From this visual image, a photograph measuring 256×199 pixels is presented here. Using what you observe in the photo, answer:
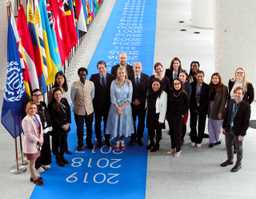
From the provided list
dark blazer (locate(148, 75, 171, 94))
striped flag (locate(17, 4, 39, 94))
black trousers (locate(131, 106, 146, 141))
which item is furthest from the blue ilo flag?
dark blazer (locate(148, 75, 171, 94))

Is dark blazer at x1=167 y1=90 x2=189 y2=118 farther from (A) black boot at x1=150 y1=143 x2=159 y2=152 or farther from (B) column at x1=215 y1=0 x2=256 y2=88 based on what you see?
→ (B) column at x1=215 y1=0 x2=256 y2=88

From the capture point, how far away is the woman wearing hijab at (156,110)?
30.7 ft

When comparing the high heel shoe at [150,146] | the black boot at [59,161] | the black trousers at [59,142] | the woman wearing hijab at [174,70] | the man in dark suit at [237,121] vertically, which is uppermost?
the woman wearing hijab at [174,70]

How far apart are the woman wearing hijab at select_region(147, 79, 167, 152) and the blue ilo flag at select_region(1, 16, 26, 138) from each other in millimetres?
2476

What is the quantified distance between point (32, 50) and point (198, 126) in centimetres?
371

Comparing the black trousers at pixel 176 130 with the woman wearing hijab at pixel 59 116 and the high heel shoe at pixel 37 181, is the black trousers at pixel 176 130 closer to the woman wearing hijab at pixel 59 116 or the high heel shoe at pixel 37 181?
the woman wearing hijab at pixel 59 116

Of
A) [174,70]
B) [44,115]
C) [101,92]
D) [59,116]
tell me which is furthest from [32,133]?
[174,70]

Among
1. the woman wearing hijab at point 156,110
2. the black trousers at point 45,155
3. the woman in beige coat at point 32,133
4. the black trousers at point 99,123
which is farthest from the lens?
the black trousers at point 99,123

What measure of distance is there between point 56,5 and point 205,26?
32.3 ft

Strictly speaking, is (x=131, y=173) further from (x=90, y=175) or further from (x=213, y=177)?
(x=213, y=177)

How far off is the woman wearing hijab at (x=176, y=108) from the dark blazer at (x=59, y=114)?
6.45ft

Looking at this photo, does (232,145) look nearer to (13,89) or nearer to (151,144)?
(151,144)

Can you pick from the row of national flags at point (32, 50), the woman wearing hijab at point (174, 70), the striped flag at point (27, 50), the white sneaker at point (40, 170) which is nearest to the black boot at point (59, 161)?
the white sneaker at point (40, 170)

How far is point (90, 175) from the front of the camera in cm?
897
